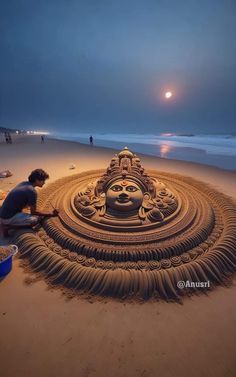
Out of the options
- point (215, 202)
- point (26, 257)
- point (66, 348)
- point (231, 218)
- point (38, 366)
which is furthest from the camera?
point (215, 202)

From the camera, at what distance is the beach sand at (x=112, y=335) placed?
81.7 inches

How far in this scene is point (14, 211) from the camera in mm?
3891

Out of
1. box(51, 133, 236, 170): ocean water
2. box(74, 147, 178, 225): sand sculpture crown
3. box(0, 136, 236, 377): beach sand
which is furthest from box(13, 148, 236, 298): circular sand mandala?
box(51, 133, 236, 170): ocean water

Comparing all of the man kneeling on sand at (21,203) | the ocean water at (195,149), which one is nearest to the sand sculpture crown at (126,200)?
the man kneeling on sand at (21,203)

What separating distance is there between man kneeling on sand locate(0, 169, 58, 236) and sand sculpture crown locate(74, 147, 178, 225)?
0.92 metres

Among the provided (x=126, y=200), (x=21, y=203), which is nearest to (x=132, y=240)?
(x=126, y=200)

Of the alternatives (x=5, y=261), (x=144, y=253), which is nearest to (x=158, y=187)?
(x=144, y=253)

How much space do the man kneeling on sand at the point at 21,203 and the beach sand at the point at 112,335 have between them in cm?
117

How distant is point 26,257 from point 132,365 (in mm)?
2372

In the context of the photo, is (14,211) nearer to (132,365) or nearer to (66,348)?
(66,348)

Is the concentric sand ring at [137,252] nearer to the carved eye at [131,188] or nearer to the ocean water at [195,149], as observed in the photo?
the carved eye at [131,188]

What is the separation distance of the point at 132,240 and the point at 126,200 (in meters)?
0.83

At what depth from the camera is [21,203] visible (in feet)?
12.7

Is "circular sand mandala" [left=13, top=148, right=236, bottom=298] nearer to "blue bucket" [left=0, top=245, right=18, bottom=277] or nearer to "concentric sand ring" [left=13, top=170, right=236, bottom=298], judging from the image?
"concentric sand ring" [left=13, top=170, right=236, bottom=298]
